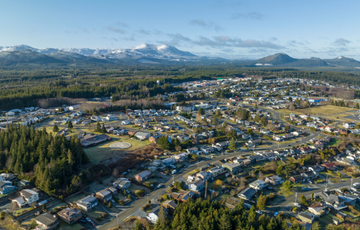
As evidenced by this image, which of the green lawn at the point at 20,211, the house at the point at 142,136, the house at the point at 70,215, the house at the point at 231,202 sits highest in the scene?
the house at the point at 142,136

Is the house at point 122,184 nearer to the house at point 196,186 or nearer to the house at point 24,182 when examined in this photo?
the house at point 196,186

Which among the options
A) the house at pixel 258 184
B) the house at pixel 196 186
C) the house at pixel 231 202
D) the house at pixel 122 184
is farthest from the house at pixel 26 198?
the house at pixel 258 184

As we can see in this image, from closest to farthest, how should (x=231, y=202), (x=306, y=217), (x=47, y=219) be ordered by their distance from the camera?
(x=47, y=219) < (x=306, y=217) < (x=231, y=202)

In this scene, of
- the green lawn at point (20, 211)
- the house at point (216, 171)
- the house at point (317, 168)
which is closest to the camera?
the green lawn at point (20, 211)

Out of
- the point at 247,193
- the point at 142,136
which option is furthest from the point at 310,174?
the point at 142,136

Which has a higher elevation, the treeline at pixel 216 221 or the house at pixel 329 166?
the treeline at pixel 216 221

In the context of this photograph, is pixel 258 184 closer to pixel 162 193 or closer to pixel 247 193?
pixel 247 193

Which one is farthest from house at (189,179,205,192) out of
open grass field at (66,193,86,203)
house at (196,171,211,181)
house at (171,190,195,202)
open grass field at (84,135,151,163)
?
open grass field at (84,135,151,163)
